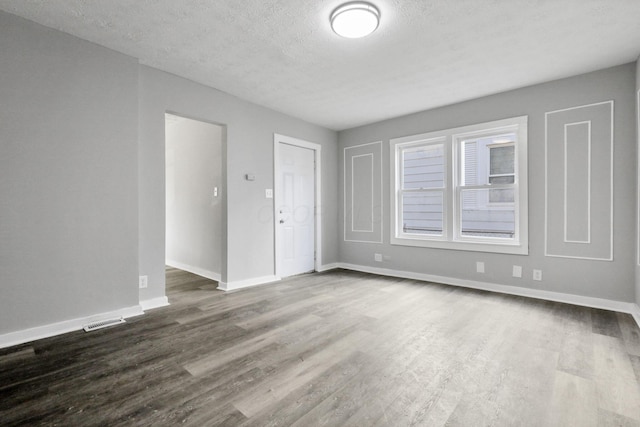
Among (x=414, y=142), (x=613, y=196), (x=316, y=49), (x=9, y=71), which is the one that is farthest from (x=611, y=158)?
(x=9, y=71)

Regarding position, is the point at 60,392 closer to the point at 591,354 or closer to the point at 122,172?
the point at 122,172

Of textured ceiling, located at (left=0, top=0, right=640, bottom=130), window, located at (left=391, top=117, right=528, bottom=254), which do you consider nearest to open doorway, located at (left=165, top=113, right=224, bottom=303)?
textured ceiling, located at (left=0, top=0, right=640, bottom=130)

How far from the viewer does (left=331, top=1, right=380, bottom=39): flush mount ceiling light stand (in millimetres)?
2174

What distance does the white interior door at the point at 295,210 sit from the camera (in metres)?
4.64

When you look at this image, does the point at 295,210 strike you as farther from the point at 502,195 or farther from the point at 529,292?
the point at 529,292

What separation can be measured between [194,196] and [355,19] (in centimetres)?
382

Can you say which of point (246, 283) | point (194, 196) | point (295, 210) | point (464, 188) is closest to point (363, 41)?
point (464, 188)

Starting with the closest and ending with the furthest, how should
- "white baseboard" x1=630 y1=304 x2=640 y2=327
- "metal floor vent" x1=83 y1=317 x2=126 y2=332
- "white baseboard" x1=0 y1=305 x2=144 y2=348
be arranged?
"white baseboard" x1=0 y1=305 x2=144 y2=348 → "metal floor vent" x1=83 y1=317 x2=126 y2=332 → "white baseboard" x1=630 y1=304 x2=640 y2=327

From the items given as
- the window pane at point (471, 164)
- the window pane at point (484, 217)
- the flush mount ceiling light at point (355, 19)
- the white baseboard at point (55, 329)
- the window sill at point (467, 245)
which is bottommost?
the white baseboard at point (55, 329)

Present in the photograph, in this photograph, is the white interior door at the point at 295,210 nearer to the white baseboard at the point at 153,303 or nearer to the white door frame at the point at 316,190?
the white door frame at the point at 316,190

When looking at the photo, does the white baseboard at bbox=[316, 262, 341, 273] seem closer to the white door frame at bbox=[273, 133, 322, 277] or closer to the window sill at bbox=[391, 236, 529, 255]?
the white door frame at bbox=[273, 133, 322, 277]

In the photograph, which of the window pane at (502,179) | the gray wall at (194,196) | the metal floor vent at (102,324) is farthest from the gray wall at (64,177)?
the window pane at (502,179)

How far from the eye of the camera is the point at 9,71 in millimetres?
2324

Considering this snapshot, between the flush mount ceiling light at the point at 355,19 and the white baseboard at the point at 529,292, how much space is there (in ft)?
11.2
